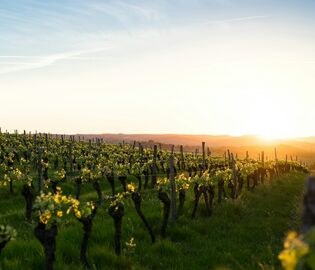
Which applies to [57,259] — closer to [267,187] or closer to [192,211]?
[192,211]

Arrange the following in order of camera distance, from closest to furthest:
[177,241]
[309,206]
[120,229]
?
1. [309,206]
2. [120,229]
3. [177,241]

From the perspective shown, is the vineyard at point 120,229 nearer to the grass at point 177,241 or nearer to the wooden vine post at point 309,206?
the grass at point 177,241

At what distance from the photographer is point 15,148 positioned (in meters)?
40.9

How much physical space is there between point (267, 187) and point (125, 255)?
27.0m

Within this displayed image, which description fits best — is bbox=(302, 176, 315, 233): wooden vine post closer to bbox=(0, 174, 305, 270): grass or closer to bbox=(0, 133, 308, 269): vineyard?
bbox=(0, 174, 305, 270): grass

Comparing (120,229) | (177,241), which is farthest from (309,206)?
(177,241)

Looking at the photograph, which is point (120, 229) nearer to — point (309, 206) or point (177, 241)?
point (177, 241)

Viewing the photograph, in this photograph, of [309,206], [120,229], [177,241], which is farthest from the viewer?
[177,241]

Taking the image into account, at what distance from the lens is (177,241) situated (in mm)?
16188

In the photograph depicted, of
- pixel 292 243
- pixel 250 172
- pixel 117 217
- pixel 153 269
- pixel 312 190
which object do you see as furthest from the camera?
pixel 250 172

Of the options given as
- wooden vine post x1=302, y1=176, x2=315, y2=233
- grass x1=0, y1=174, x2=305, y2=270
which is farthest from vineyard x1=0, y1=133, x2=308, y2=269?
wooden vine post x1=302, y1=176, x2=315, y2=233

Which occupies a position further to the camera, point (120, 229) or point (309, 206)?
point (120, 229)

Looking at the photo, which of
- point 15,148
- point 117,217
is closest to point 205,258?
point 117,217

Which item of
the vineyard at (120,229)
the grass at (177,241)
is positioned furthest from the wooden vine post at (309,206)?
the vineyard at (120,229)
